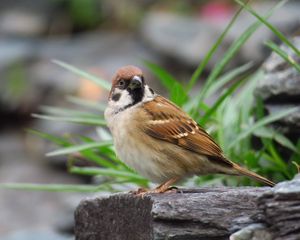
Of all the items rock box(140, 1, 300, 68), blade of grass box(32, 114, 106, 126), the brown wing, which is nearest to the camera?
the brown wing

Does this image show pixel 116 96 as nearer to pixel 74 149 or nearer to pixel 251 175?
pixel 74 149

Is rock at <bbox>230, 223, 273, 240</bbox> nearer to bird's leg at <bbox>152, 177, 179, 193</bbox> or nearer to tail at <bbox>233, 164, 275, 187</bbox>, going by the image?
bird's leg at <bbox>152, 177, 179, 193</bbox>

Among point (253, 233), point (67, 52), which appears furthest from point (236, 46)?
point (67, 52)

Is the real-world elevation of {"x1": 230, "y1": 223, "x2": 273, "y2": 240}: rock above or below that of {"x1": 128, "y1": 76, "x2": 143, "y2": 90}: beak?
below

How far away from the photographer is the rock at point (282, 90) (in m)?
4.59

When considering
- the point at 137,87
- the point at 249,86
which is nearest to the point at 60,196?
the point at 249,86

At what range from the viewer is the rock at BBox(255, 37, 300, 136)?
4590 millimetres

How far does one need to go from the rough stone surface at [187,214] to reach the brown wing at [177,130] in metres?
0.37

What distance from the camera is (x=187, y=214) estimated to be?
3490 mm

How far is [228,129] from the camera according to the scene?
504 centimetres

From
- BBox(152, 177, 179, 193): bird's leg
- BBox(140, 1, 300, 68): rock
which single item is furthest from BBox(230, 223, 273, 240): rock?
BBox(140, 1, 300, 68): rock

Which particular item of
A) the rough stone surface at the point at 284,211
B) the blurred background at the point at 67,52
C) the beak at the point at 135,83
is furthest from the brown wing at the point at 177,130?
the blurred background at the point at 67,52

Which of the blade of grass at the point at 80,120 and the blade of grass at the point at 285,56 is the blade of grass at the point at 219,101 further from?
the blade of grass at the point at 80,120

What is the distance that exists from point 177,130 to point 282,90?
0.65m
